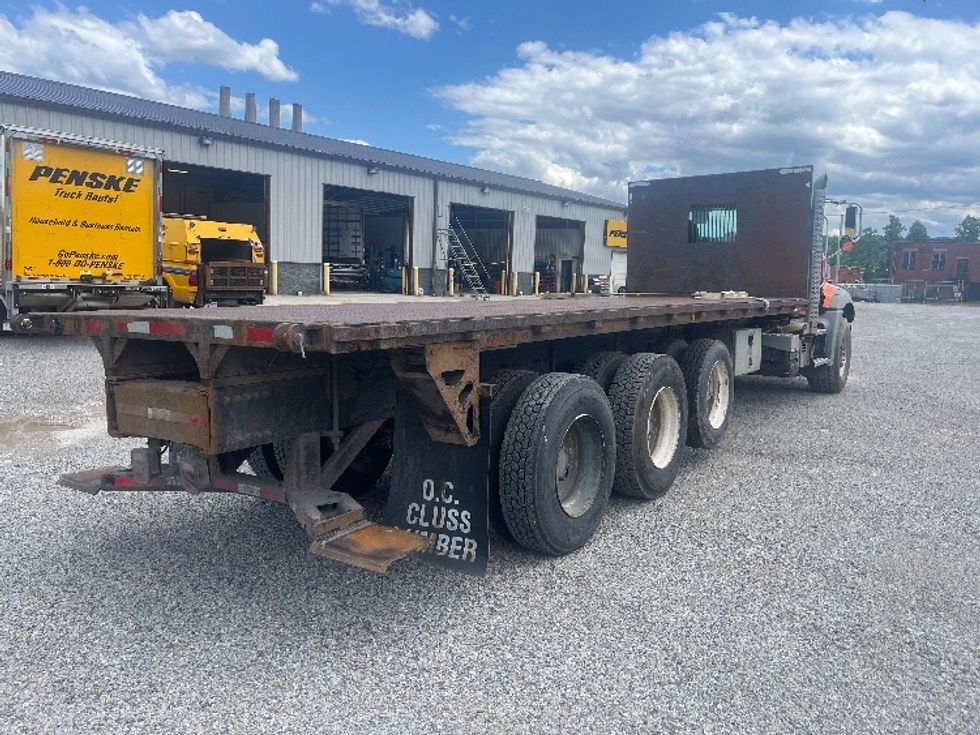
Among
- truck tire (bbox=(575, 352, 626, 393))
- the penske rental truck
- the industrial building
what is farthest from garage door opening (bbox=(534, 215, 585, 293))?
truck tire (bbox=(575, 352, 626, 393))

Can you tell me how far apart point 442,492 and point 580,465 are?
3.99ft

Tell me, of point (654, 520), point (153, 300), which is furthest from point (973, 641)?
point (153, 300)

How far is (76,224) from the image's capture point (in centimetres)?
1391

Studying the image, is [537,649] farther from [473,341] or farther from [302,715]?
[473,341]

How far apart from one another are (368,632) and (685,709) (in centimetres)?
155

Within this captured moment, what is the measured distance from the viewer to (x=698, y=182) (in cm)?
1054

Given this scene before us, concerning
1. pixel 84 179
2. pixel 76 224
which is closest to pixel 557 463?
pixel 76 224

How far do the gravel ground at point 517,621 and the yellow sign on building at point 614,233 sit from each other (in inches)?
1424

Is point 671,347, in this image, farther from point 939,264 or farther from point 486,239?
point 939,264

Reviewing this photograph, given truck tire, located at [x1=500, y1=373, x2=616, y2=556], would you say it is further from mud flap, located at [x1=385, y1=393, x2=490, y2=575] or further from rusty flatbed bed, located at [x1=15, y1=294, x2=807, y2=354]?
rusty flatbed bed, located at [x1=15, y1=294, x2=807, y2=354]

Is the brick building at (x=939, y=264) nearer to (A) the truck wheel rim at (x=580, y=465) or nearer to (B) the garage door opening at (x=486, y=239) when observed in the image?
(B) the garage door opening at (x=486, y=239)

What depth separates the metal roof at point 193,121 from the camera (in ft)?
70.0

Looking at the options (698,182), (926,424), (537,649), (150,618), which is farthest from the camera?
(698,182)

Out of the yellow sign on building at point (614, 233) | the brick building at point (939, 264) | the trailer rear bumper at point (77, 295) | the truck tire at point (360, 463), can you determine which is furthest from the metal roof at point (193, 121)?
the brick building at point (939, 264)
